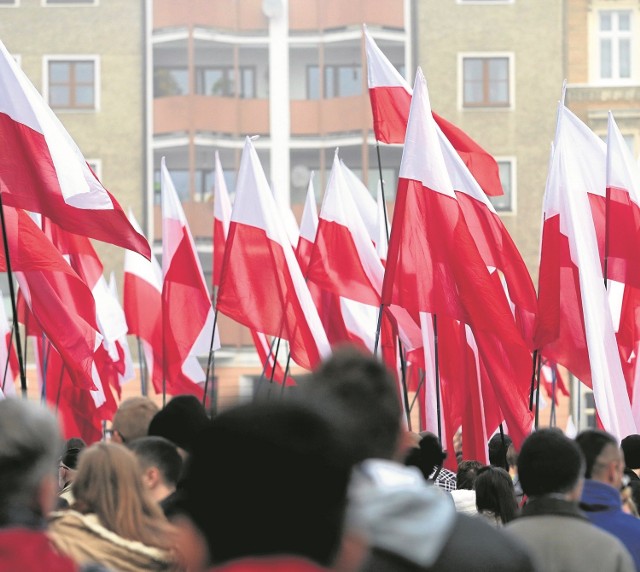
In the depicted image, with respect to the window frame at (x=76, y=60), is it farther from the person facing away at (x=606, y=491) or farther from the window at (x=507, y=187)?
the person facing away at (x=606, y=491)

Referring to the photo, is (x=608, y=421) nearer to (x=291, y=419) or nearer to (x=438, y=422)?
(x=438, y=422)

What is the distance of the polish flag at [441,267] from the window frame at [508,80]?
97.6ft

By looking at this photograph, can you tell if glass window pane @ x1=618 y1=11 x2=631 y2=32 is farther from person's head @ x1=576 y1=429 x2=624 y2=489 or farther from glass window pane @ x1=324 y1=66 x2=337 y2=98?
person's head @ x1=576 y1=429 x2=624 y2=489

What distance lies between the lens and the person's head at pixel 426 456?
6922 mm

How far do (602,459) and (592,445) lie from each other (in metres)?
0.08

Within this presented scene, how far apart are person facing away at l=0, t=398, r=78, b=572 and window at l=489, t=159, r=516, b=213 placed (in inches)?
1545

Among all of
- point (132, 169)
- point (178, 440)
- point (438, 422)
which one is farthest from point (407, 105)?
point (132, 169)

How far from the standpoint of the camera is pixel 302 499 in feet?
7.48

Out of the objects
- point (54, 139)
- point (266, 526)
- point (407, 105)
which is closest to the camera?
point (266, 526)

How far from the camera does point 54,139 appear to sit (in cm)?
1105

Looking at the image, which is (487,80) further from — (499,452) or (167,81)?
(499,452)

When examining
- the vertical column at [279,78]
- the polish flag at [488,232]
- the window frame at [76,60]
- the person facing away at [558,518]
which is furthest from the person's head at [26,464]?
the window frame at [76,60]

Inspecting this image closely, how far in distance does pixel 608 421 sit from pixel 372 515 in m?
8.33

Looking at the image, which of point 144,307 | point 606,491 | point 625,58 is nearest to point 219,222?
point 144,307
